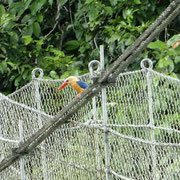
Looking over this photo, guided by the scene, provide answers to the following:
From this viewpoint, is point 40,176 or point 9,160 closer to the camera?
point 9,160

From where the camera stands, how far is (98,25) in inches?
278

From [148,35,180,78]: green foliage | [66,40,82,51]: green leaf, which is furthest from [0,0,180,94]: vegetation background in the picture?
[148,35,180,78]: green foliage

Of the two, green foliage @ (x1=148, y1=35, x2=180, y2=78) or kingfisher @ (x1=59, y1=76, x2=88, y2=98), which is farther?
green foliage @ (x1=148, y1=35, x2=180, y2=78)

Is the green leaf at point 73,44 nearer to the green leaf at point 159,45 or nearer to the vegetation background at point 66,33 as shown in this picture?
the vegetation background at point 66,33

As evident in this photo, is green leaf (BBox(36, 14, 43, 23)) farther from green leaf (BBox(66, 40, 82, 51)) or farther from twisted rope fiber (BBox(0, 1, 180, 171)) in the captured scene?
twisted rope fiber (BBox(0, 1, 180, 171))

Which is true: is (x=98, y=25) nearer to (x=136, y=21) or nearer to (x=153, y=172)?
Answer: (x=136, y=21)

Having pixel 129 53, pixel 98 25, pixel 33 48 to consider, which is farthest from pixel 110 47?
pixel 129 53

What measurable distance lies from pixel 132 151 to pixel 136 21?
3.59 m

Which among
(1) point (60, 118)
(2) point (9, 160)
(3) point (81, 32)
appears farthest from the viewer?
(3) point (81, 32)

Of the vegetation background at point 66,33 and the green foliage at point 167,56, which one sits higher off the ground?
the vegetation background at point 66,33

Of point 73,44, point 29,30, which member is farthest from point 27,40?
point 73,44

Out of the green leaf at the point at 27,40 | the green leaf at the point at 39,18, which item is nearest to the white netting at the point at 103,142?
the green leaf at the point at 27,40

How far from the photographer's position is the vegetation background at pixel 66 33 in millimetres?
6613

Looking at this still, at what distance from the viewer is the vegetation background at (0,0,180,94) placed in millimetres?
6613
